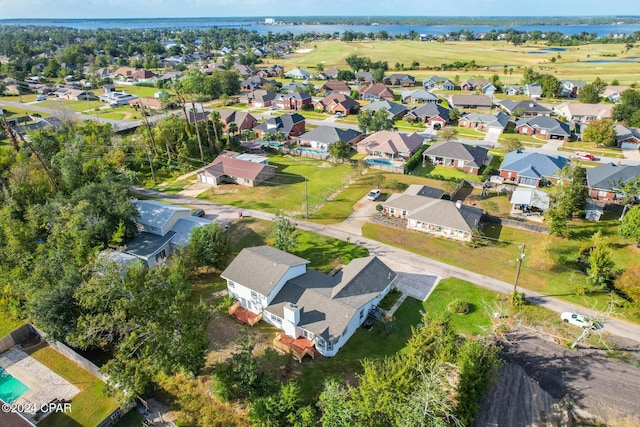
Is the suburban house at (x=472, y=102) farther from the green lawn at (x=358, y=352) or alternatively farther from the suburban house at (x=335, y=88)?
the green lawn at (x=358, y=352)

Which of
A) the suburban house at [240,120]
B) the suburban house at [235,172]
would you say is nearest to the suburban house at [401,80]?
the suburban house at [240,120]

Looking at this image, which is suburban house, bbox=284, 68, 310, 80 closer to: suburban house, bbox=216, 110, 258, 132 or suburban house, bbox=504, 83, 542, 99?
suburban house, bbox=216, 110, 258, 132

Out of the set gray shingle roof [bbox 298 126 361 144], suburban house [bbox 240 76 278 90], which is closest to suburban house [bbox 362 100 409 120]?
gray shingle roof [bbox 298 126 361 144]

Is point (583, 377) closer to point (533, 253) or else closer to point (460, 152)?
point (533, 253)

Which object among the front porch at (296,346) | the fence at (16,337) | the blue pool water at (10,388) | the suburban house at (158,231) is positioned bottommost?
the blue pool water at (10,388)

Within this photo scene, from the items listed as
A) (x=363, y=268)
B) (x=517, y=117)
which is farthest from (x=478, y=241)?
(x=517, y=117)

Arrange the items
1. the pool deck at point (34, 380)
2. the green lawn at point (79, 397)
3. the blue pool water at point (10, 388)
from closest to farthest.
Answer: the green lawn at point (79, 397), the pool deck at point (34, 380), the blue pool water at point (10, 388)

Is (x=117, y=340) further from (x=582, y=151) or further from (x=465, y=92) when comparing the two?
(x=465, y=92)
